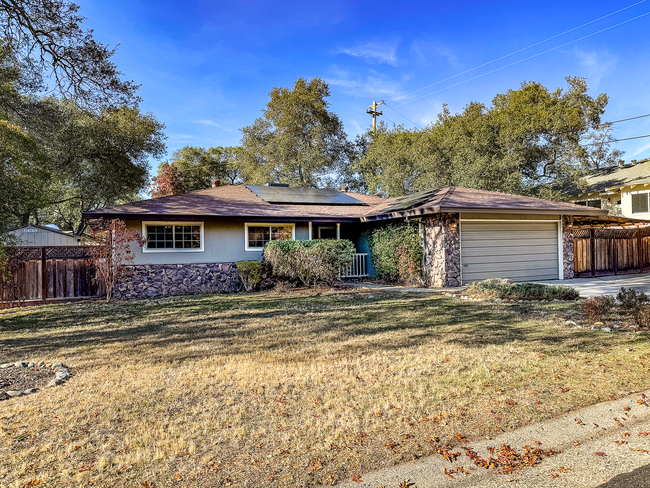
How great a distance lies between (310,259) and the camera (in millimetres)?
11492

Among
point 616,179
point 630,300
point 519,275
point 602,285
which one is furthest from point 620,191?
point 630,300

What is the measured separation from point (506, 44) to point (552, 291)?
15.3 m

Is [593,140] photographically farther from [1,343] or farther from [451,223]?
[1,343]

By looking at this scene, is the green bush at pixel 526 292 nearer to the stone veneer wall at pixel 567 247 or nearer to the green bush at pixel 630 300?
the green bush at pixel 630 300

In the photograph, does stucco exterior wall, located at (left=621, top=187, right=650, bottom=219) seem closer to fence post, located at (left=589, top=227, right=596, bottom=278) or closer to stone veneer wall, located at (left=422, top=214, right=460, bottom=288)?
fence post, located at (left=589, top=227, right=596, bottom=278)

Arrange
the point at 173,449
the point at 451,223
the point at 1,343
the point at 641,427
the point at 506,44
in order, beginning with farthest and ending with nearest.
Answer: the point at 506,44
the point at 451,223
the point at 1,343
the point at 641,427
the point at 173,449

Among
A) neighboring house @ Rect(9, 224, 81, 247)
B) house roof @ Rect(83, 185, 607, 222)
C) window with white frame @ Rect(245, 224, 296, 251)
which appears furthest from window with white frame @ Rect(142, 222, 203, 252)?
neighboring house @ Rect(9, 224, 81, 247)

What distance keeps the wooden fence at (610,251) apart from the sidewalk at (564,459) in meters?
12.8

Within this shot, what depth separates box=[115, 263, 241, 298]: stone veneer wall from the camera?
11.6m

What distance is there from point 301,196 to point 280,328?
1034 cm

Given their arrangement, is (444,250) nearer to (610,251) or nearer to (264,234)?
(264,234)

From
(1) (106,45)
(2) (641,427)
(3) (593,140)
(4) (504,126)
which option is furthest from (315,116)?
(2) (641,427)

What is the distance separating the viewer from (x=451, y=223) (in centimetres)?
1162

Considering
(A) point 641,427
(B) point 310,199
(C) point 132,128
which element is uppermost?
(C) point 132,128
